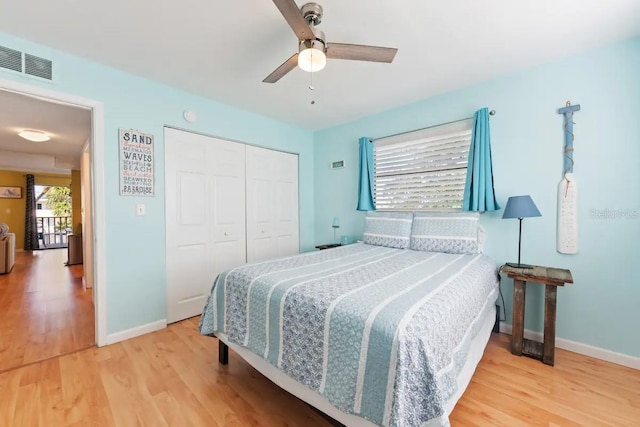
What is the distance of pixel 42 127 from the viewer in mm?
3457

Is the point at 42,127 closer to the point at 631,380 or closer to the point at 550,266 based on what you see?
the point at 550,266

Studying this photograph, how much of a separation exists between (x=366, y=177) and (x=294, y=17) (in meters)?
2.28

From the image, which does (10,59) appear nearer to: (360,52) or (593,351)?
(360,52)

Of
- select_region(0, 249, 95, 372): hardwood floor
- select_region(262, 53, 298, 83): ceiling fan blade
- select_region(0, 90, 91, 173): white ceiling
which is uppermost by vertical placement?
select_region(0, 90, 91, 173): white ceiling

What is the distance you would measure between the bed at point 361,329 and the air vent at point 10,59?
6.95 feet

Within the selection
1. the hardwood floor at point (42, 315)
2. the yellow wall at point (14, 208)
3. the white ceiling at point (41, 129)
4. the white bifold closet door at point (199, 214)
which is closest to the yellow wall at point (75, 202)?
the white ceiling at point (41, 129)

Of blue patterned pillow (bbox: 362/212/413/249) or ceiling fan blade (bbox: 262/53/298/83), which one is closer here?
ceiling fan blade (bbox: 262/53/298/83)

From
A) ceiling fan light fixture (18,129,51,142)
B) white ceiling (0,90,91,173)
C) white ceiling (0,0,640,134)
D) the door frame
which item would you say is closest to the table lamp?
white ceiling (0,0,640,134)

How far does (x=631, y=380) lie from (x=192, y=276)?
370 cm

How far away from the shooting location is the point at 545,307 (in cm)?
203

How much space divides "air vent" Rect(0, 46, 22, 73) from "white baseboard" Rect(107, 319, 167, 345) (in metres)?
2.17

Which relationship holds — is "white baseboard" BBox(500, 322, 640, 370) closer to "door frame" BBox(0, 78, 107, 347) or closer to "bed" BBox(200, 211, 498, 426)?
"bed" BBox(200, 211, 498, 426)

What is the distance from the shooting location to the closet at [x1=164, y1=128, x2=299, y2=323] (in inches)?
109

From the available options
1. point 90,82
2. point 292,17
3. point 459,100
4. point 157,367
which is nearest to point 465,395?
point 157,367
